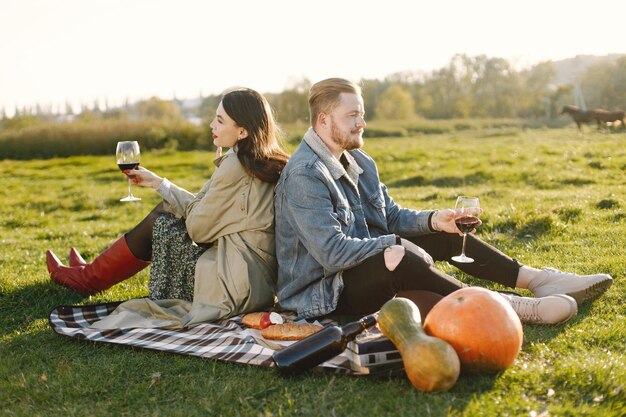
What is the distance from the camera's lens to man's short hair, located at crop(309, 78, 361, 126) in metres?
4.99

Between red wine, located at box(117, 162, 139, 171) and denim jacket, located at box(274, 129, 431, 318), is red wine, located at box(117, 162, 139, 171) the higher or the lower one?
the higher one

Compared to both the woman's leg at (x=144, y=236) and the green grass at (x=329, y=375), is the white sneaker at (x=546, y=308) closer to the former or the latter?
the green grass at (x=329, y=375)

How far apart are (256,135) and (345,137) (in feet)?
2.47

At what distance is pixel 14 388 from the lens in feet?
14.4

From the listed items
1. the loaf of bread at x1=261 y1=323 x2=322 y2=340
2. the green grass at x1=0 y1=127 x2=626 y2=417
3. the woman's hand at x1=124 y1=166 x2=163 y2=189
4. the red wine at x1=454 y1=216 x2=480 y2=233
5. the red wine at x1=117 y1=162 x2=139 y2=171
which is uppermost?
the red wine at x1=117 y1=162 x2=139 y2=171

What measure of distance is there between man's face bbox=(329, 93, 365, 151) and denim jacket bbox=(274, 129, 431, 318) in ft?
0.48

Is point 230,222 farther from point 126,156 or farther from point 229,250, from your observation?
point 126,156

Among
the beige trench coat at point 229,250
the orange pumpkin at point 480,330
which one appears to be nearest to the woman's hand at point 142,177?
the beige trench coat at point 229,250

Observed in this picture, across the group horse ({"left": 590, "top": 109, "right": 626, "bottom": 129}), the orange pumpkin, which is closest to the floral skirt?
the orange pumpkin

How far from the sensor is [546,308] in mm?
4957

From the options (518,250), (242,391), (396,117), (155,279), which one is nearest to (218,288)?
(155,279)

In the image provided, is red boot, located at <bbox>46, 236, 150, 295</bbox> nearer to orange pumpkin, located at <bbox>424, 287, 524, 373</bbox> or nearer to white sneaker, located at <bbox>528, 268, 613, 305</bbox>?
orange pumpkin, located at <bbox>424, 287, 524, 373</bbox>

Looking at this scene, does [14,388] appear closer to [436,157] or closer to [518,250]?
[518,250]

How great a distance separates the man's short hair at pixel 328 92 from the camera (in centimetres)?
499
